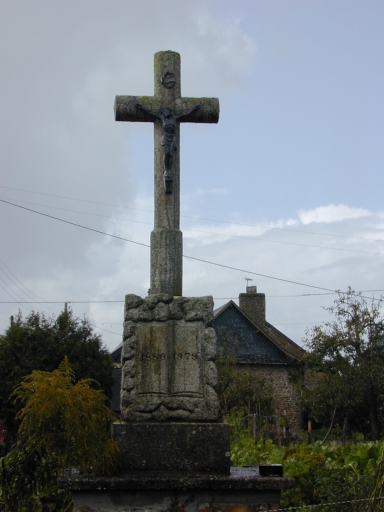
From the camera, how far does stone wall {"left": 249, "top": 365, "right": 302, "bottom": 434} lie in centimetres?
3300

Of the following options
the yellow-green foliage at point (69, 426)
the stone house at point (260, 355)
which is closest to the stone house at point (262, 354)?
the stone house at point (260, 355)

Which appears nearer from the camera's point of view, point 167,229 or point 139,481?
point 139,481

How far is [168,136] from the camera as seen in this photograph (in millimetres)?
8039

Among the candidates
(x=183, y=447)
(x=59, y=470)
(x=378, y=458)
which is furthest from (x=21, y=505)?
(x=378, y=458)

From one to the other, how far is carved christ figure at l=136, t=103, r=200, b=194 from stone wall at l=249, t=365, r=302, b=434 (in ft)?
85.5

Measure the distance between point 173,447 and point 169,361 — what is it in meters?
0.85

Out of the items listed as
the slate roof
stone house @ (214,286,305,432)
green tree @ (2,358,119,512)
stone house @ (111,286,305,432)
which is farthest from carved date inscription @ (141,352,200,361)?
the slate roof

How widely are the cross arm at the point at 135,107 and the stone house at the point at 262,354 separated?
24.9 meters

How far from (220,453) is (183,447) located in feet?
1.15

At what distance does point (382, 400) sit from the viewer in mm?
25031

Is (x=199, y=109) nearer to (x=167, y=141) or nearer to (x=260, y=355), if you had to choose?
(x=167, y=141)

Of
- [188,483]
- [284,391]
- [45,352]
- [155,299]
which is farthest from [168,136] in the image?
[284,391]

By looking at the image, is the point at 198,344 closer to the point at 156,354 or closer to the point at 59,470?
the point at 156,354

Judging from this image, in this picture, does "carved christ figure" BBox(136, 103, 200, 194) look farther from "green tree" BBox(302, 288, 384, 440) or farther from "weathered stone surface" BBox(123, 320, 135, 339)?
"green tree" BBox(302, 288, 384, 440)
